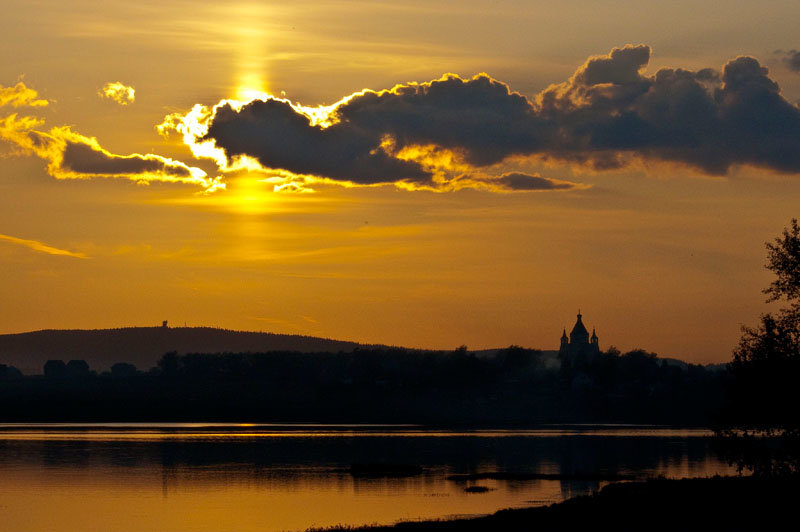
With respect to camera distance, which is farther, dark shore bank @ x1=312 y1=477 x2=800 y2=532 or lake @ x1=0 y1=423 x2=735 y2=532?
lake @ x1=0 y1=423 x2=735 y2=532

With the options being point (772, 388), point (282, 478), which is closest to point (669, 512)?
point (772, 388)

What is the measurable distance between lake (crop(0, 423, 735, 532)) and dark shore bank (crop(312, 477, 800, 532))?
13.6m

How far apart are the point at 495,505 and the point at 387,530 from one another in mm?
21937

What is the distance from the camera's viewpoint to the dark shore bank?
55438 mm

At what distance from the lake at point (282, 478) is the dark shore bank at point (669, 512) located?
1365cm

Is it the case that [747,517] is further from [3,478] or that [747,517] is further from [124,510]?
[3,478]

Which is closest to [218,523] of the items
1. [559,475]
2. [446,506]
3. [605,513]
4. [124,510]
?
[124,510]

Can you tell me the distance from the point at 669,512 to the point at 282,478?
2180 inches

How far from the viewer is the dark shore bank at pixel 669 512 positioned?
55.4 m

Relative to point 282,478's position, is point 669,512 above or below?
above

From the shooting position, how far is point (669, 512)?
59.8 metres

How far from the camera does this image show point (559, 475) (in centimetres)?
11131

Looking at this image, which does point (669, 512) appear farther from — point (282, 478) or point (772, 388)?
point (282, 478)

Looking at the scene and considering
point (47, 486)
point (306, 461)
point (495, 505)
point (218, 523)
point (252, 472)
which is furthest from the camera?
point (306, 461)
